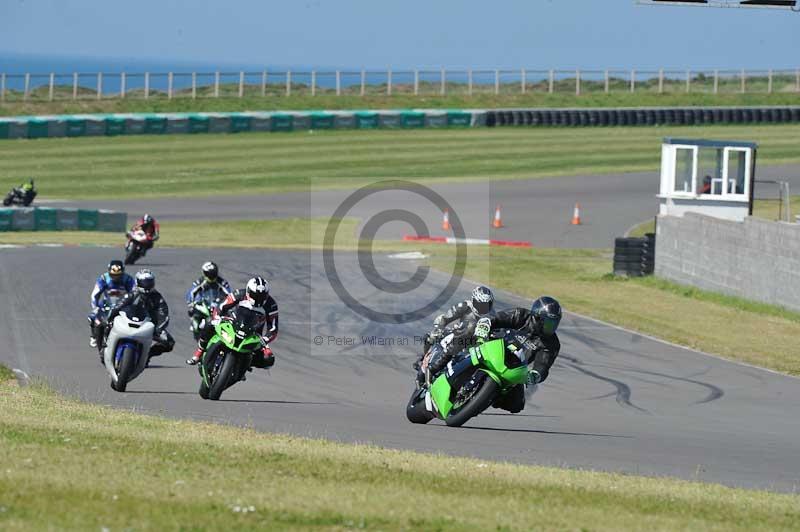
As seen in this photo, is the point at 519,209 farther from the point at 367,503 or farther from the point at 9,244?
the point at 367,503

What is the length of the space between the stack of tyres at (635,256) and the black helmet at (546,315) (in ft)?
59.2

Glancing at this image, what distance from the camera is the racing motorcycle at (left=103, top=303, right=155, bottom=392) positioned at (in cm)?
1642

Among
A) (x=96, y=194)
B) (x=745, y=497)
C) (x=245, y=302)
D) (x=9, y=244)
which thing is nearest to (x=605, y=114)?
(x=96, y=194)

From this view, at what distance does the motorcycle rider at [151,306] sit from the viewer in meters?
16.9

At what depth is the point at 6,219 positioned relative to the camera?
3953 cm

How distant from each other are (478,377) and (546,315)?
982 millimetres

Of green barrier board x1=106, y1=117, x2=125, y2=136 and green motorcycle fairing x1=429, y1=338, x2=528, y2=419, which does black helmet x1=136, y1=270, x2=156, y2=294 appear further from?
green barrier board x1=106, y1=117, x2=125, y2=136

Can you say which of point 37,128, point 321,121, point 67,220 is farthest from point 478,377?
point 321,121

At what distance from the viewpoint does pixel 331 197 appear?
5056 centimetres

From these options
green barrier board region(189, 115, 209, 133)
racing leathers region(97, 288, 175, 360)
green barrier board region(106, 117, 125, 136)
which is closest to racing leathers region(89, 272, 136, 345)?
racing leathers region(97, 288, 175, 360)

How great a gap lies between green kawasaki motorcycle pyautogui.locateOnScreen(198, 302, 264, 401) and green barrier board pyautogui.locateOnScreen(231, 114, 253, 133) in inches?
1868

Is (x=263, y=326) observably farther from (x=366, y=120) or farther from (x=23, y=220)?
(x=366, y=120)

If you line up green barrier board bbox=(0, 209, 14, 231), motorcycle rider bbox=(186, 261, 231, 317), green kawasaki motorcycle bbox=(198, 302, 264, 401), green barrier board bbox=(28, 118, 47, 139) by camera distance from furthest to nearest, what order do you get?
green barrier board bbox=(28, 118, 47, 139), green barrier board bbox=(0, 209, 14, 231), motorcycle rider bbox=(186, 261, 231, 317), green kawasaki motorcycle bbox=(198, 302, 264, 401)

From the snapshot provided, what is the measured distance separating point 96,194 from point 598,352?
106 feet
